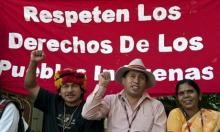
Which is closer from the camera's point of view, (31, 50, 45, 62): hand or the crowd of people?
the crowd of people

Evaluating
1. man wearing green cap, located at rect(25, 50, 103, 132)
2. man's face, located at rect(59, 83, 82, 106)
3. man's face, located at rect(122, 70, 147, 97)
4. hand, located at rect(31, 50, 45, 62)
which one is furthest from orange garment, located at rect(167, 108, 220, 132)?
hand, located at rect(31, 50, 45, 62)

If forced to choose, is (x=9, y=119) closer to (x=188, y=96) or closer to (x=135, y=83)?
(x=135, y=83)

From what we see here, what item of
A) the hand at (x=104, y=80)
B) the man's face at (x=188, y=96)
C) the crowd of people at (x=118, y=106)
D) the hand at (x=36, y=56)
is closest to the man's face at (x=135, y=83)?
the crowd of people at (x=118, y=106)

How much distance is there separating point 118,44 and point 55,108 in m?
1.00

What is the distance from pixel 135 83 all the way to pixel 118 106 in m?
0.28

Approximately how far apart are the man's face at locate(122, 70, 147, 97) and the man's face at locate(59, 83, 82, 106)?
0.47 m

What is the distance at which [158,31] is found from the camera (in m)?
4.59

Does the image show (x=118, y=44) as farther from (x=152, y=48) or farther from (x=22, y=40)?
(x=22, y=40)

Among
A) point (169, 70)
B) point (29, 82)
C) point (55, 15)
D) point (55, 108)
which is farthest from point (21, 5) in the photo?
point (169, 70)

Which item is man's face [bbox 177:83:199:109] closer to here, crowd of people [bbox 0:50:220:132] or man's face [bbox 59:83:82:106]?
crowd of people [bbox 0:50:220:132]

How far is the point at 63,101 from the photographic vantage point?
166 inches

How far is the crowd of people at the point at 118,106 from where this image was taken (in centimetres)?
400

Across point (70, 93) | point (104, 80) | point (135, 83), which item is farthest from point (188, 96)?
point (70, 93)

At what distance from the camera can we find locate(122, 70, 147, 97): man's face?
4125 millimetres
